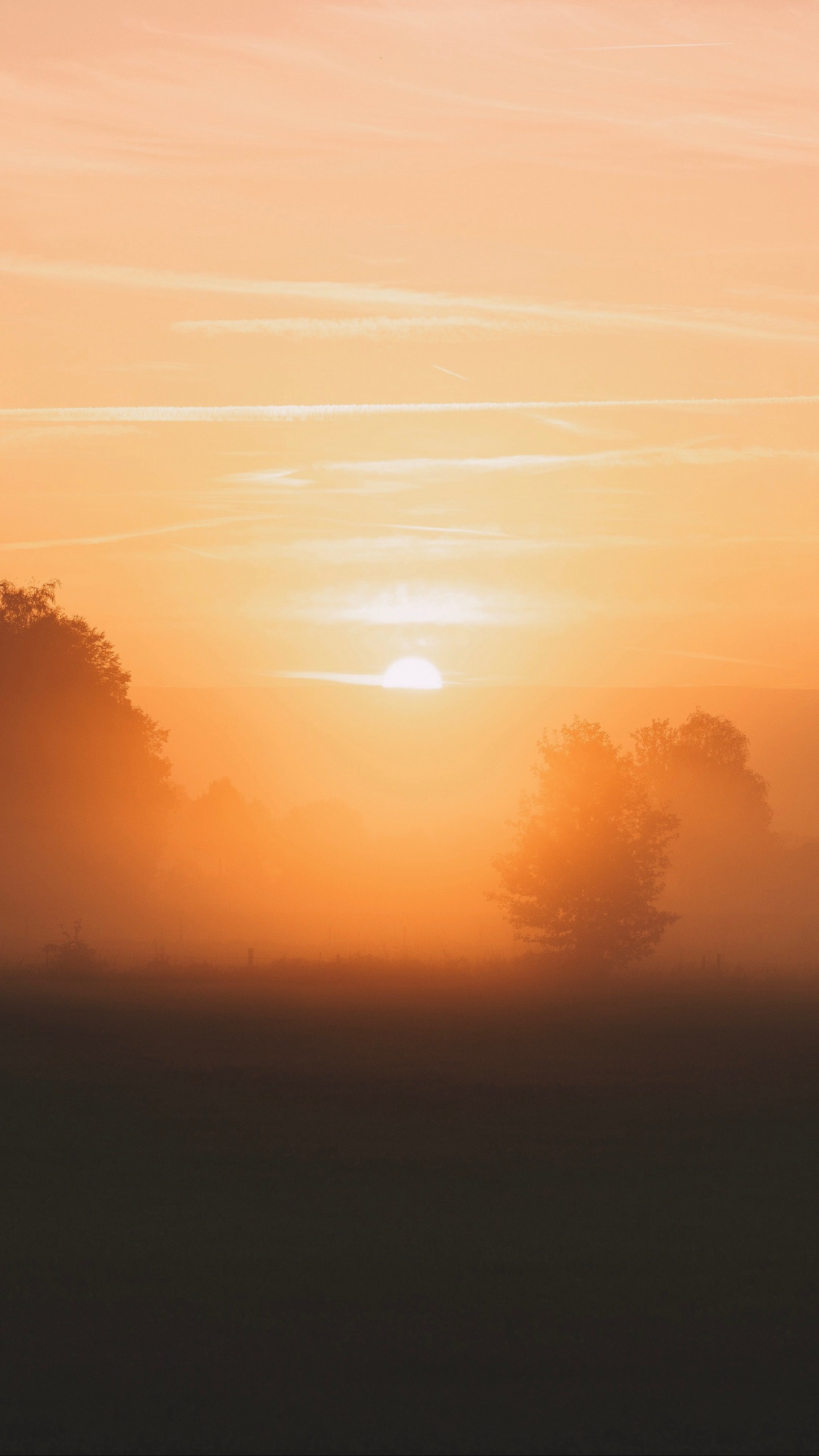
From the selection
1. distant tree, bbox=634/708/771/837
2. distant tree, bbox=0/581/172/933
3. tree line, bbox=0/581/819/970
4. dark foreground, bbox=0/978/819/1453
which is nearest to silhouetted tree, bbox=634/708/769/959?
distant tree, bbox=634/708/771/837

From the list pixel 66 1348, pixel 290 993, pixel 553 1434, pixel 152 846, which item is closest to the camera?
pixel 553 1434

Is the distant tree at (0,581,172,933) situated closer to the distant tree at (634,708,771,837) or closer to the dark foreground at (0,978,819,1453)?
the dark foreground at (0,978,819,1453)

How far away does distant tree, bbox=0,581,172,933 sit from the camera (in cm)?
5912

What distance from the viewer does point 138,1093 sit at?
26.0 m

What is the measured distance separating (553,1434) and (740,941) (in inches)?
3067

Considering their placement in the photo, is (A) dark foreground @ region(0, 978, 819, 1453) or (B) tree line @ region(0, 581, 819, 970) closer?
(A) dark foreground @ region(0, 978, 819, 1453)

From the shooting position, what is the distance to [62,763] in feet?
195

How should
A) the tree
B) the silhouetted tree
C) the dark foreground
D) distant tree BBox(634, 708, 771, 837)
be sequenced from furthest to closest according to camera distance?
the silhouetted tree → distant tree BBox(634, 708, 771, 837) → the tree → the dark foreground

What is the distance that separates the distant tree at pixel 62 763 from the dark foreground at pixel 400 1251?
2797 centimetres

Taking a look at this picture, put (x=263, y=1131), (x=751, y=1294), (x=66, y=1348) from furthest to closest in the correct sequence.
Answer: (x=263, y=1131) < (x=751, y=1294) < (x=66, y=1348)

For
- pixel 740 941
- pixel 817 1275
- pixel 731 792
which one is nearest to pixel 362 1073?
pixel 817 1275

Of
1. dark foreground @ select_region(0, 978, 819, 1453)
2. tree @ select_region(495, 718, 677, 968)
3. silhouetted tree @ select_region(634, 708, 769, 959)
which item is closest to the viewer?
dark foreground @ select_region(0, 978, 819, 1453)

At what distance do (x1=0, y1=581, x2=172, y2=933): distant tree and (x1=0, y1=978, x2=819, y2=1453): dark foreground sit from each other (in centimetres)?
2797

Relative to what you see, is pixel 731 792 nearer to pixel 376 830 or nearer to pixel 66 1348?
pixel 376 830
